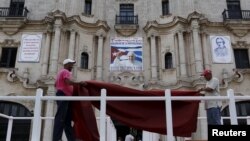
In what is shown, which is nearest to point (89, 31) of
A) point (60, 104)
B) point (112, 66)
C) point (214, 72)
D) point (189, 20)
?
point (112, 66)

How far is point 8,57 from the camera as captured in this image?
69.8ft

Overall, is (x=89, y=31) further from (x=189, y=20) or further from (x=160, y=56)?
(x=189, y=20)

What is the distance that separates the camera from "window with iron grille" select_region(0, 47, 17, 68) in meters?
21.0

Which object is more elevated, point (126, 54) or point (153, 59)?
point (126, 54)

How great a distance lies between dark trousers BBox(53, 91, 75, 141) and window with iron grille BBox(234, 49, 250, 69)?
18209 millimetres

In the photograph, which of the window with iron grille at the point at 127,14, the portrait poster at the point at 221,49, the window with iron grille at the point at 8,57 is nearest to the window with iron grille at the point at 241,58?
the portrait poster at the point at 221,49

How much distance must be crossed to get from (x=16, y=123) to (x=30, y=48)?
17.3 feet

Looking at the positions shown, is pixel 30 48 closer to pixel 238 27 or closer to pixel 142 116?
pixel 238 27

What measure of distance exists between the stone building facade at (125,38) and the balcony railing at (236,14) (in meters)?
0.07

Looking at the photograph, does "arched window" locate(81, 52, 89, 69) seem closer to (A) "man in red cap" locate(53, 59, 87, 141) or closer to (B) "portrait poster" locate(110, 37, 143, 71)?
(B) "portrait poster" locate(110, 37, 143, 71)

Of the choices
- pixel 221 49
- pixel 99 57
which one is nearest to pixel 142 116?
pixel 99 57

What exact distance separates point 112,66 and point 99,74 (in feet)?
4.04

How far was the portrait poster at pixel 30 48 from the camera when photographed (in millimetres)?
21016

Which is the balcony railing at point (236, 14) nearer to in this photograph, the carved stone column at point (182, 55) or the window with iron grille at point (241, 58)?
the window with iron grille at point (241, 58)
